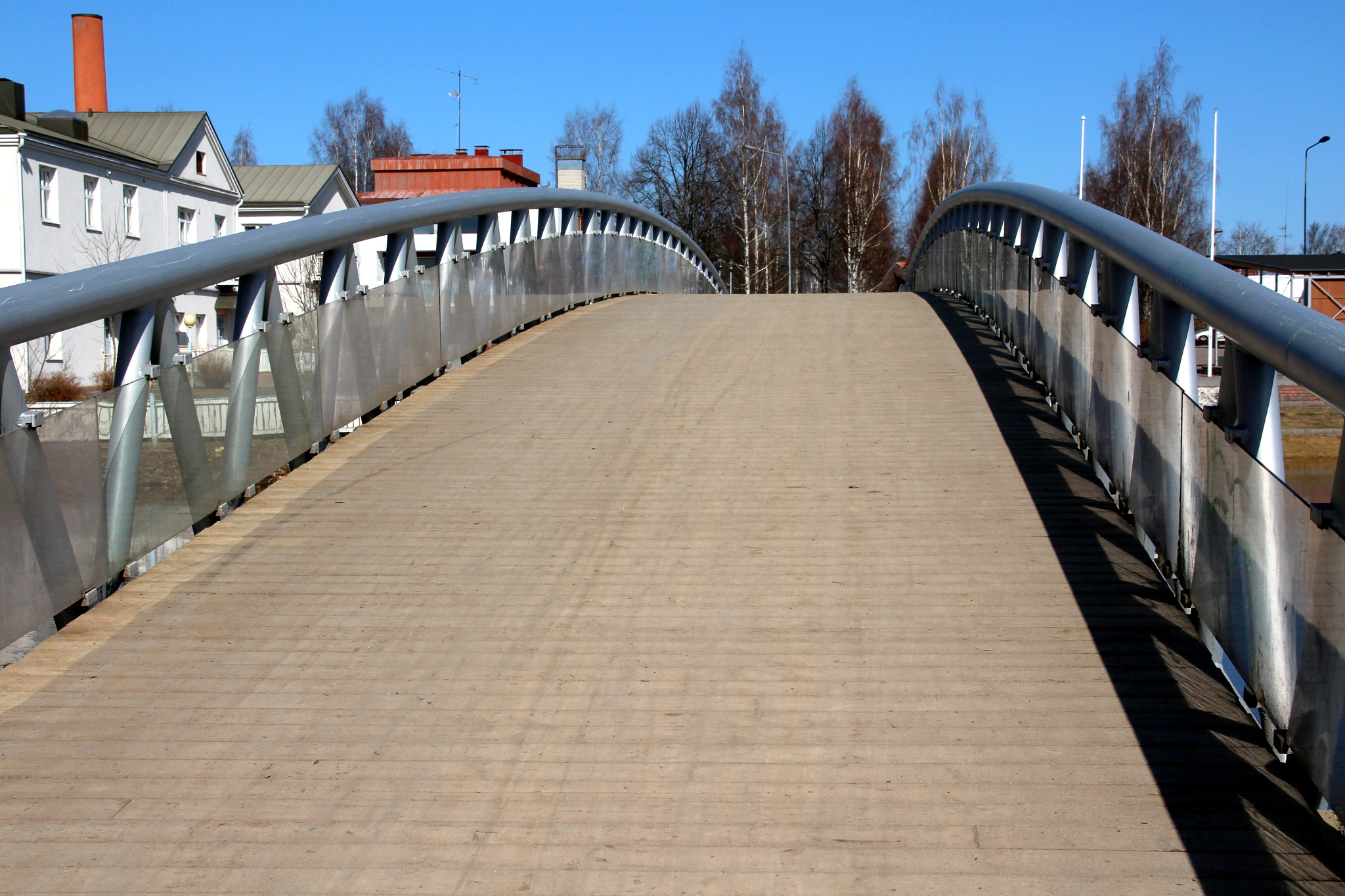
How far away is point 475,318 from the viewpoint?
10.8m

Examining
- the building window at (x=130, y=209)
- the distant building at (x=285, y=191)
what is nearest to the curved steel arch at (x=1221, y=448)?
the building window at (x=130, y=209)

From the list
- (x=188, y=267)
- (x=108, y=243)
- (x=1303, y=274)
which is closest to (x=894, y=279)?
(x=1303, y=274)

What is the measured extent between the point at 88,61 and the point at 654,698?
49.2 metres

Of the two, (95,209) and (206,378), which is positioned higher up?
(95,209)

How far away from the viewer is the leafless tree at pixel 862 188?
5647 cm

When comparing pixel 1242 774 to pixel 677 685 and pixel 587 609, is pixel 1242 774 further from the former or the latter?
pixel 587 609

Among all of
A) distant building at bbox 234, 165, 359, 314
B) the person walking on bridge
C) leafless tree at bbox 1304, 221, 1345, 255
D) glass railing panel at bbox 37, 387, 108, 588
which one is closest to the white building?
distant building at bbox 234, 165, 359, 314

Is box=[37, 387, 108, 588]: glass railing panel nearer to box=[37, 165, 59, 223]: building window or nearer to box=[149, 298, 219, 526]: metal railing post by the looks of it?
box=[149, 298, 219, 526]: metal railing post

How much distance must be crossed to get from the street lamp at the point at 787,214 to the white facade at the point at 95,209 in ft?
68.0

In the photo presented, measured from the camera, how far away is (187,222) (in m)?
44.0

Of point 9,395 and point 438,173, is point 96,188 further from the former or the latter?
point 9,395

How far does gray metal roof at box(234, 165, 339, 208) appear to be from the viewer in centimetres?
5309

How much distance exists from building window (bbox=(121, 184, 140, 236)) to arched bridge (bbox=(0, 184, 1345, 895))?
3504cm

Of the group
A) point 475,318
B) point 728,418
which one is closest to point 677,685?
Answer: point 728,418
